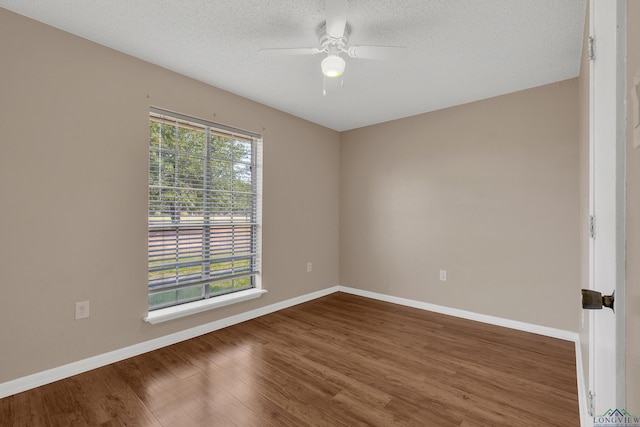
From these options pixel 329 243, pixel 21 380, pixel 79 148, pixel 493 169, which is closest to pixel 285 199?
pixel 329 243

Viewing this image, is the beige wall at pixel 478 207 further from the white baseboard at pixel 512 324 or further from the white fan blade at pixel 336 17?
the white fan blade at pixel 336 17

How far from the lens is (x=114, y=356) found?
7.68ft

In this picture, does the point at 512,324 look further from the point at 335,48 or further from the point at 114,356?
the point at 114,356

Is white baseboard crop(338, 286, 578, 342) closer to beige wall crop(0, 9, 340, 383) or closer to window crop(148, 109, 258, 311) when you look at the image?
window crop(148, 109, 258, 311)

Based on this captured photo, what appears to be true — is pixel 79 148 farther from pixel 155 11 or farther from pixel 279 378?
pixel 279 378

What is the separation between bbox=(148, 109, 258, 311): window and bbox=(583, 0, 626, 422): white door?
9.55ft

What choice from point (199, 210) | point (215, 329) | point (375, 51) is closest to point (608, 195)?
point (375, 51)

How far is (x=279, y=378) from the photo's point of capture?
212 cm

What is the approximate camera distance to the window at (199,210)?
105 inches

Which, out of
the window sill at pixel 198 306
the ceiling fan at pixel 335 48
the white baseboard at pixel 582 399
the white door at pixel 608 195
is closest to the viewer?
the white door at pixel 608 195

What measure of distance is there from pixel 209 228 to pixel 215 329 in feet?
3.44

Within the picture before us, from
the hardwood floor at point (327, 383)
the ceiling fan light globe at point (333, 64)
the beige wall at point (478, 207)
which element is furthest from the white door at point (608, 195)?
the beige wall at point (478, 207)

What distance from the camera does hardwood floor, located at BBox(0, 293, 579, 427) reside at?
5.64ft

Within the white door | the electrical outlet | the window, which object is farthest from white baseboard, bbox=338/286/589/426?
the electrical outlet
